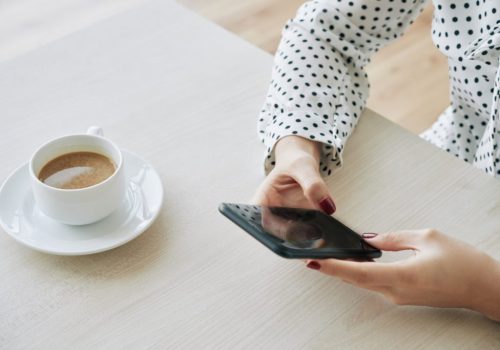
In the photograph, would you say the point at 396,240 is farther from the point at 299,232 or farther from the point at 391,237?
the point at 299,232

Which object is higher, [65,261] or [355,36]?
[355,36]

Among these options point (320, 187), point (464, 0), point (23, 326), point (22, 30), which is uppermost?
point (464, 0)

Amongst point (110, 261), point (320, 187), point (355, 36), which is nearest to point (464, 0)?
point (355, 36)

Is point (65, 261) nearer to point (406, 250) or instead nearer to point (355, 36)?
point (406, 250)

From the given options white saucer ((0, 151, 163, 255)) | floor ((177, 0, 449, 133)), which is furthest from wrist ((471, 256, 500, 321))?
floor ((177, 0, 449, 133))

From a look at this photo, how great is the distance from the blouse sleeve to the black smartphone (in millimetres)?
141

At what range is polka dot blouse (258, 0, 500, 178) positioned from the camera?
0.84 m

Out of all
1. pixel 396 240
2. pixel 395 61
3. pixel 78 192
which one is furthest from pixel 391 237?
pixel 395 61

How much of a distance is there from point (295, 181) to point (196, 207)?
0.41 feet

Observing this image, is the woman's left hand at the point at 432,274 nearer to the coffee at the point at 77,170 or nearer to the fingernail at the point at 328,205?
the fingernail at the point at 328,205

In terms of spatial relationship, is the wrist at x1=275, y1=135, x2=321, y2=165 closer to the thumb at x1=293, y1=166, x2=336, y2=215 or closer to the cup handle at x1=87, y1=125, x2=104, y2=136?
the thumb at x1=293, y1=166, x2=336, y2=215

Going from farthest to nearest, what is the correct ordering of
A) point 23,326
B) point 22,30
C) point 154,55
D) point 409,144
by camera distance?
point 22,30, point 154,55, point 409,144, point 23,326

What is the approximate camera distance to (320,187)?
73 cm

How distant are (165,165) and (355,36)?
35 cm
